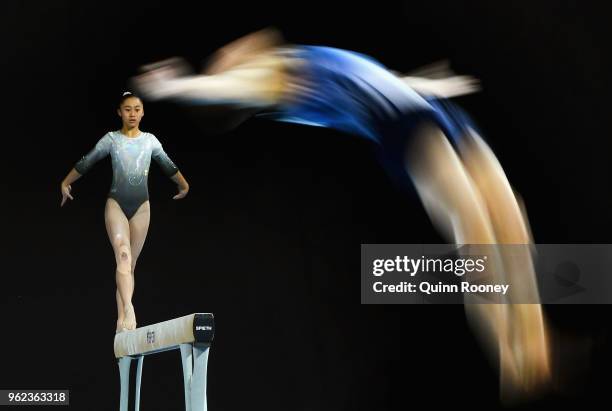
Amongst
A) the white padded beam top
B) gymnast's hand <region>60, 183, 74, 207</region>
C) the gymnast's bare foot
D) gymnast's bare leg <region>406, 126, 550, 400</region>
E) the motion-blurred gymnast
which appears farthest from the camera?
gymnast's bare leg <region>406, 126, 550, 400</region>

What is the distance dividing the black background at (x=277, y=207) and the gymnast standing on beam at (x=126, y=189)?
91 millimetres

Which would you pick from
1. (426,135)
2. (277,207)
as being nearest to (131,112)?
(277,207)

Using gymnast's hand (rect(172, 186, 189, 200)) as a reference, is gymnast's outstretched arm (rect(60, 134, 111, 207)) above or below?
above

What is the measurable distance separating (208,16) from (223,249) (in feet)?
4.58

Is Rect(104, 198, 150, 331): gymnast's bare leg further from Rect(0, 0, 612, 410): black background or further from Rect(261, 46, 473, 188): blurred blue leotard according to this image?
Rect(261, 46, 473, 188): blurred blue leotard

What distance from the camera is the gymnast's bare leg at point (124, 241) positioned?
5.81 metres

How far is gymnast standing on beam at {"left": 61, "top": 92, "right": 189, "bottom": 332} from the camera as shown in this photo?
580cm

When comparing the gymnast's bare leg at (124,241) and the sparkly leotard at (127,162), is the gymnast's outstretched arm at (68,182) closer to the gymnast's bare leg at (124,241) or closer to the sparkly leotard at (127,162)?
the sparkly leotard at (127,162)

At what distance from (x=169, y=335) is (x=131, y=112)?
74.6 inches

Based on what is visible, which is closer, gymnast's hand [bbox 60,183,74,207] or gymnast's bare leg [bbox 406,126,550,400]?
gymnast's hand [bbox 60,183,74,207]

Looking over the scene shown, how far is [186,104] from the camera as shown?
6070mm

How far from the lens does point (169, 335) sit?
4.39m

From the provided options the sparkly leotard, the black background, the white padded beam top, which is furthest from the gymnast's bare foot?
the sparkly leotard

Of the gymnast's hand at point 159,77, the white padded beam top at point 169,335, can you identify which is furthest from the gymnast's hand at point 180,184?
the white padded beam top at point 169,335
